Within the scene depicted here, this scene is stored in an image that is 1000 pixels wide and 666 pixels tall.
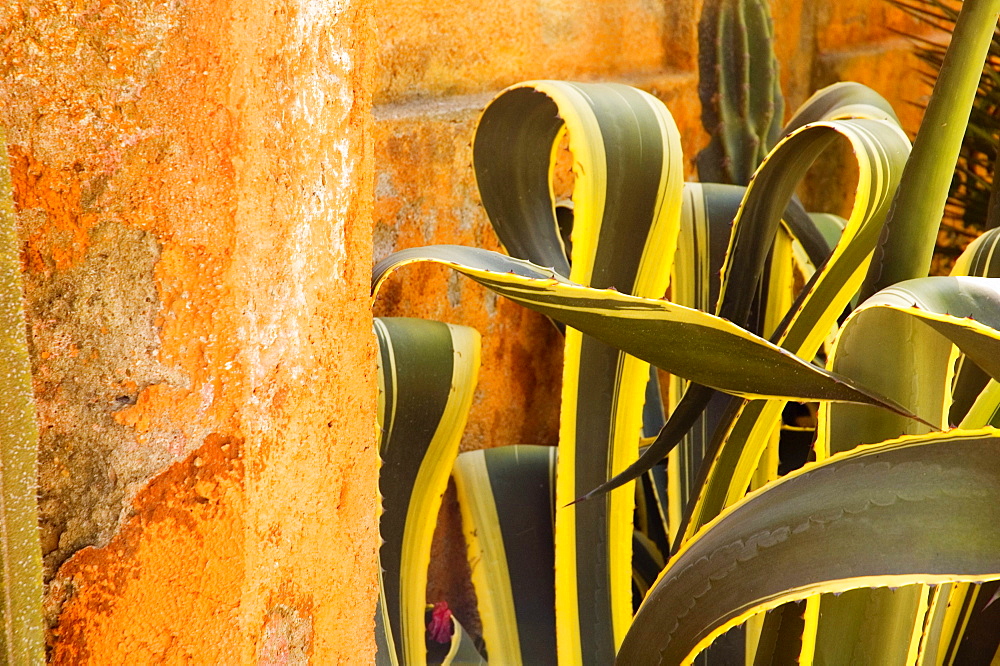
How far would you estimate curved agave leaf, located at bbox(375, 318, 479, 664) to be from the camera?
683 millimetres

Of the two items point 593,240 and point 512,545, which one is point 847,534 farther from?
point 512,545

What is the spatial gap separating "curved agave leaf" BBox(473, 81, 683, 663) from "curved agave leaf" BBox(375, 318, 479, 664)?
83mm

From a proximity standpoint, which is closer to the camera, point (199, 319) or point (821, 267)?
point (199, 319)

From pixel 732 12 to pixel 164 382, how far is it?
0.89 meters

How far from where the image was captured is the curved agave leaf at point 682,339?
1.38 ft

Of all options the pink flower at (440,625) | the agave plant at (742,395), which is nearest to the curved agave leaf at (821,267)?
the agave plant at (742,395)

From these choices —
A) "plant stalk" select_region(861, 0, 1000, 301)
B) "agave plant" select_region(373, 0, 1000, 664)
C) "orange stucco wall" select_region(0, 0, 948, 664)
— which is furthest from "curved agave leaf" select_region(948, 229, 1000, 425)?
"orange stucco wall" select_region(0, 0, 948, 664)

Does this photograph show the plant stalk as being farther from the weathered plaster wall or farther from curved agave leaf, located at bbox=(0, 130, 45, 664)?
curved agave leaf, located at bbox=(0, 130, 45, 664)

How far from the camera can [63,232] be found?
14.0 inches

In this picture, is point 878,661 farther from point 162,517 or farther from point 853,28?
point 853,28

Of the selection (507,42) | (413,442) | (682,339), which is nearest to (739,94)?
(507,42)

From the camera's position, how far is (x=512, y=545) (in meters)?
0.82

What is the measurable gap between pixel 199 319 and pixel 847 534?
10.9 inches

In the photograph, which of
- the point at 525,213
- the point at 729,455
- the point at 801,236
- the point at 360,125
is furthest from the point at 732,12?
the point at 360,125
